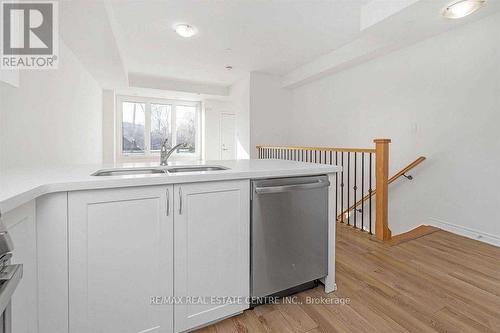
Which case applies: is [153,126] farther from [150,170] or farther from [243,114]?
[150,170]

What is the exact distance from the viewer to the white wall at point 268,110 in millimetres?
5320

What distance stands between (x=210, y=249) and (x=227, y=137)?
18.3 ft

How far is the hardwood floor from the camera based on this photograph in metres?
1.44

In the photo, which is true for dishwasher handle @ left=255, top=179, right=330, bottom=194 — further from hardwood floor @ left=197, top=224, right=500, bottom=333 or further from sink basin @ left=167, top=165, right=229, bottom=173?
hardwood floor @ left=197, top=224, right=500, bottom=333

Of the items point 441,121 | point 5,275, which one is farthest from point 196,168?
point 441,121

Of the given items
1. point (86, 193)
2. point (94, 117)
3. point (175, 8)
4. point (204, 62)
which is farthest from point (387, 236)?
point (94, 117)

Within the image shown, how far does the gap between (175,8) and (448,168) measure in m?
3.79

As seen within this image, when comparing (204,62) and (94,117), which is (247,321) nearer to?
(204,62)

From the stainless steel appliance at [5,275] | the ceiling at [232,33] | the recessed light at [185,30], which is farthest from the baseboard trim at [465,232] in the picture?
the recessed light at [185,30]

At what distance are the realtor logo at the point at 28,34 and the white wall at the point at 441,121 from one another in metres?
4.06

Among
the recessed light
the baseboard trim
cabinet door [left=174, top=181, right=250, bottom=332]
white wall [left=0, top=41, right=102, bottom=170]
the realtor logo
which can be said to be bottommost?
the baseboard trim

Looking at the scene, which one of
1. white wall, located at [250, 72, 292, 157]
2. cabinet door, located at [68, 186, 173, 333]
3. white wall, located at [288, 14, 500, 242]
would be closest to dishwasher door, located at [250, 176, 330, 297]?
cabinet door, located at [68, 186, 173, 333]

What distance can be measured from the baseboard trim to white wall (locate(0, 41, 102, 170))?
4.34 meters

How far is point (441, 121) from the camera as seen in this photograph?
3074mm
